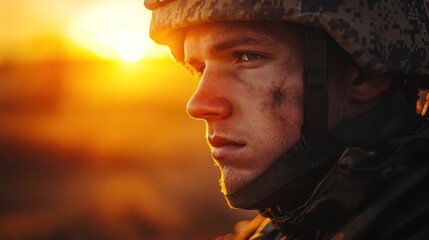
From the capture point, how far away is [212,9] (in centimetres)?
234

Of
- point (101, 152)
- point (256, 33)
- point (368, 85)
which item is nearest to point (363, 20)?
point (368, 85)

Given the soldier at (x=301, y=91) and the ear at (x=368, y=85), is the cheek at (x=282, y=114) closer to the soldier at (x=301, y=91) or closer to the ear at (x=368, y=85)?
the soldier at (x=301, y=91)

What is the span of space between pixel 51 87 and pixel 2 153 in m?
9.33

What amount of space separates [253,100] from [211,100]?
0.17 m

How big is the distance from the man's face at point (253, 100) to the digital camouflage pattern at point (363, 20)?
10 cm

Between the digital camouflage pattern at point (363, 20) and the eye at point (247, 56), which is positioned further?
the eye at point (247, 56)

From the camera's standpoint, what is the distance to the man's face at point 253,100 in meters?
2.30

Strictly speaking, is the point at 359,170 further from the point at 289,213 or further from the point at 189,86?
the point at 189,86

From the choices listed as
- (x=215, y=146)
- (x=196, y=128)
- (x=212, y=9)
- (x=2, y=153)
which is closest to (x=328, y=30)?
(x=212, y=9)

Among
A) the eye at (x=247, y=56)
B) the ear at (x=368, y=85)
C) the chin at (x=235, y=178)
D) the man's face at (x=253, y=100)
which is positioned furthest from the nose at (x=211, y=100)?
the ear at (x=368, y=85)

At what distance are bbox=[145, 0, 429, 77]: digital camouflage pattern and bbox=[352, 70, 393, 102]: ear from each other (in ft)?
0.34

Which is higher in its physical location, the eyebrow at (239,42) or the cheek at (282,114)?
the eyebrow at (239,42)

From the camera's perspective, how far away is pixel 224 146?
2.37m

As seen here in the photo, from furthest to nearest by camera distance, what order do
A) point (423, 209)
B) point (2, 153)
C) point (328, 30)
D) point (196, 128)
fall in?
point (196, 128), point (2, 153), point (328, 30), point (423, 209)
